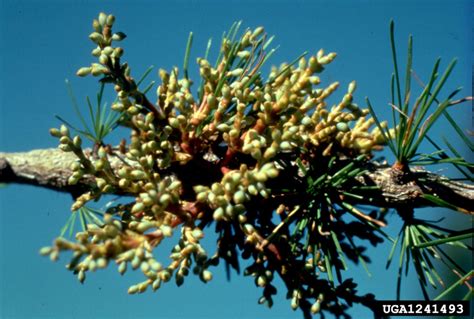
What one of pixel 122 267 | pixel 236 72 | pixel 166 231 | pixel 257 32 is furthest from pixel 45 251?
pixel 257 32

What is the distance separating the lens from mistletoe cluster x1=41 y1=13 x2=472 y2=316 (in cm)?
117

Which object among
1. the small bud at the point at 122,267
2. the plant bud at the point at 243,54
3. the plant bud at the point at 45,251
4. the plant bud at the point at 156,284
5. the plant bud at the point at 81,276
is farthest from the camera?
the plant bud at the point at 243,54

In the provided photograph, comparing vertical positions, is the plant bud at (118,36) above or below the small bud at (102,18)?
below

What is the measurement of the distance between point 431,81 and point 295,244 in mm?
530

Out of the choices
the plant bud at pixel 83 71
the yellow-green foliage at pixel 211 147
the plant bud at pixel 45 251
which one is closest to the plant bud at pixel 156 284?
the yellow-green foliage at pixel 211 147

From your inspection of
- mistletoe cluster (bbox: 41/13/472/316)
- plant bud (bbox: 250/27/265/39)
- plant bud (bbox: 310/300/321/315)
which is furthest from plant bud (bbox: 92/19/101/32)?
plant bud (bbox: 310/300/321/315)

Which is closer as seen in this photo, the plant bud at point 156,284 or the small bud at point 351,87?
the plant bud at point 156,284

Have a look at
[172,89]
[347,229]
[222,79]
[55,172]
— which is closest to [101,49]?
[172,89]

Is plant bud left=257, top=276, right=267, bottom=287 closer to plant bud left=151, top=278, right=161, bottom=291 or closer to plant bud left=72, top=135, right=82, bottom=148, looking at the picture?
plant bud left=151, top=278, right=161, bottom=291

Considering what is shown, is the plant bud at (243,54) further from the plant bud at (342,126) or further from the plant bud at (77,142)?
the plant bud at (77,142)

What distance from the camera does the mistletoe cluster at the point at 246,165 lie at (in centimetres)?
117

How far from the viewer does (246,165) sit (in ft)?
3.89

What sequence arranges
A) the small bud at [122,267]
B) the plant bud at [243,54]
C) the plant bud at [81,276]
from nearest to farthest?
1. the small bud at [122,267]
2. the plant bud at [81,276]
3. the plant bud at [243,54]

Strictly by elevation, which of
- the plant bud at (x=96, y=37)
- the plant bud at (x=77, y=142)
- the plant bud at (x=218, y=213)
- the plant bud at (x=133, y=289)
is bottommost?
the plant bud at (x=133, y=289)
